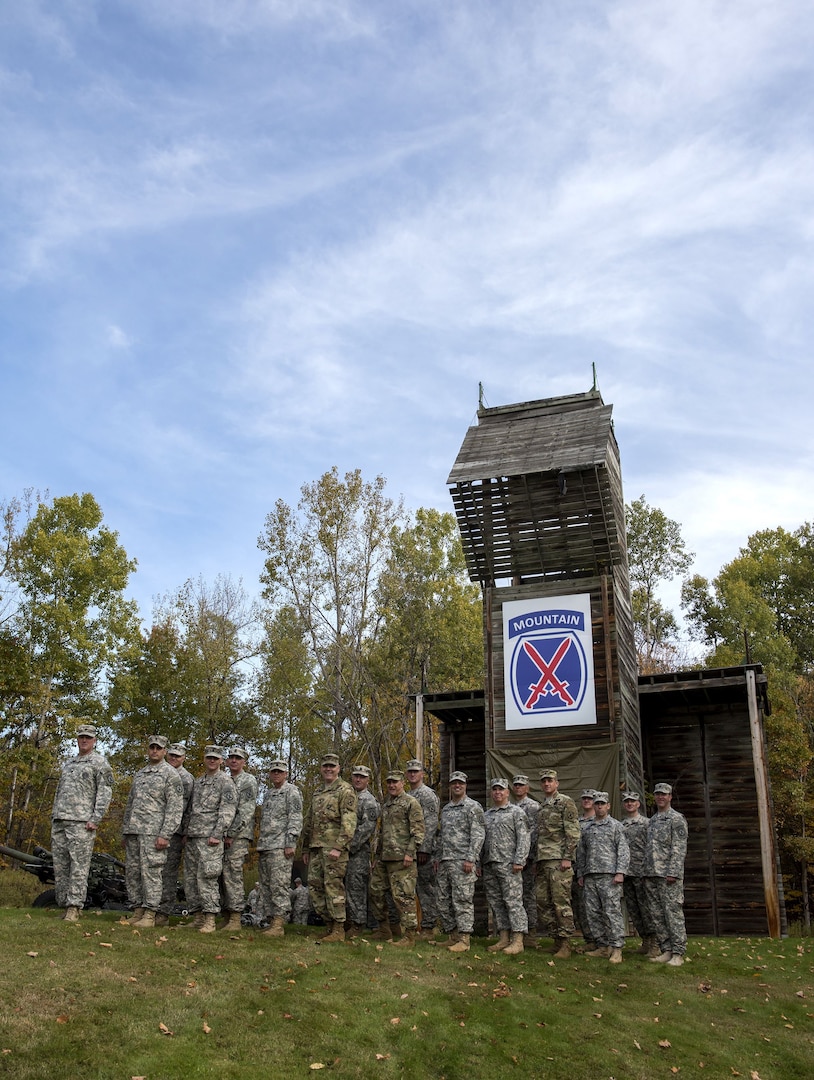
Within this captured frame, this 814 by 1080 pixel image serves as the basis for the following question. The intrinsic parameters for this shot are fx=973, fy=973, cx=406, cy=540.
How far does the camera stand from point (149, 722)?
104 feet

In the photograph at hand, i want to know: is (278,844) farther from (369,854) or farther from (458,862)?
(458,862)

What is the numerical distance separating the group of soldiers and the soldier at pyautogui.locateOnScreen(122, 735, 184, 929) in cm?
1

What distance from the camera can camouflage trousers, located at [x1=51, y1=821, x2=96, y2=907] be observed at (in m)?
10.2

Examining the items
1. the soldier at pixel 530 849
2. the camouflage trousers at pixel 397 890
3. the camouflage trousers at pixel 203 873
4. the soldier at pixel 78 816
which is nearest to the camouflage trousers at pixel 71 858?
the soldier at pixel 78 816

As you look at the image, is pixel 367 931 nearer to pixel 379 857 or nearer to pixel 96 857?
pixel 379 857

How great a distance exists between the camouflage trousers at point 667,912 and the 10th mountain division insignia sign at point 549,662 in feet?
16.2

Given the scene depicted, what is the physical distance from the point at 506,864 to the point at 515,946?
0.89 metres

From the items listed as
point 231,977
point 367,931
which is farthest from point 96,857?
point 231,977

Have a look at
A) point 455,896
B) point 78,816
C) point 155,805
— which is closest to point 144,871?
point 155,805

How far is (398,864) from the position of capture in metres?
Answer: 10.8

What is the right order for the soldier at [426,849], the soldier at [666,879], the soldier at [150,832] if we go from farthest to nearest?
the soldier at [426,849] < the soldier at [666,879] < the soldier at [150,832]

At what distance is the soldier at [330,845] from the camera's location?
1053 centimetres

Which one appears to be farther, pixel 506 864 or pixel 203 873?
pixel 506 864

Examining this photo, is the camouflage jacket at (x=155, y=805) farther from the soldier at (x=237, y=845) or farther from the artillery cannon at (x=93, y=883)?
the artillery cannon at (x=93, y=883)
